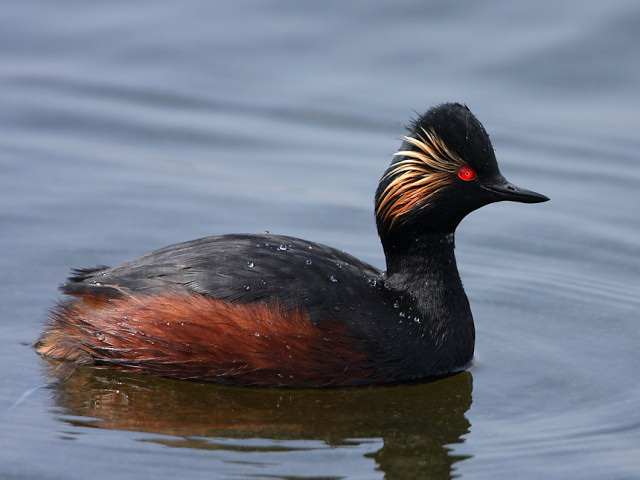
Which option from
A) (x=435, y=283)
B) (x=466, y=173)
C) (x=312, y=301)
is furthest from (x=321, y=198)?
(x=312, y=301)

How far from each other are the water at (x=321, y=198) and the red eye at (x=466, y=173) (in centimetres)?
139

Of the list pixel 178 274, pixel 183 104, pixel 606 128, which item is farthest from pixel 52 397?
Result: pixel 606 128

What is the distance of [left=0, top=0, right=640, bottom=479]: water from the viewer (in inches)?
290

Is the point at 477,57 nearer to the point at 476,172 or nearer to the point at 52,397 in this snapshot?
the point at 476,172

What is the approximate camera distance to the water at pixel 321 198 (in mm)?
7356

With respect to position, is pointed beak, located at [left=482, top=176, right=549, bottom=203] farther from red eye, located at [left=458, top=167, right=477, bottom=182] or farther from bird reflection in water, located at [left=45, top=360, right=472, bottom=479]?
bird reflection in water, located at [left=45, top=360, right=472, bottom=479]

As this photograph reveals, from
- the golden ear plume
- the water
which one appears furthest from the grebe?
the water

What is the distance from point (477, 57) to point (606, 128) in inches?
72.7

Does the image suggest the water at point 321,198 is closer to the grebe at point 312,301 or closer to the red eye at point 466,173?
the grebe at point 312,301

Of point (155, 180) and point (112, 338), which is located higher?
point (155, 180)

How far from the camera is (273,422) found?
761 cm

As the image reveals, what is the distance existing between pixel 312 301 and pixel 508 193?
5.51 ft

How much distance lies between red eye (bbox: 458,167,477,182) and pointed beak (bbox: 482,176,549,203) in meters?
0.13

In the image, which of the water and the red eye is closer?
Result: the water
